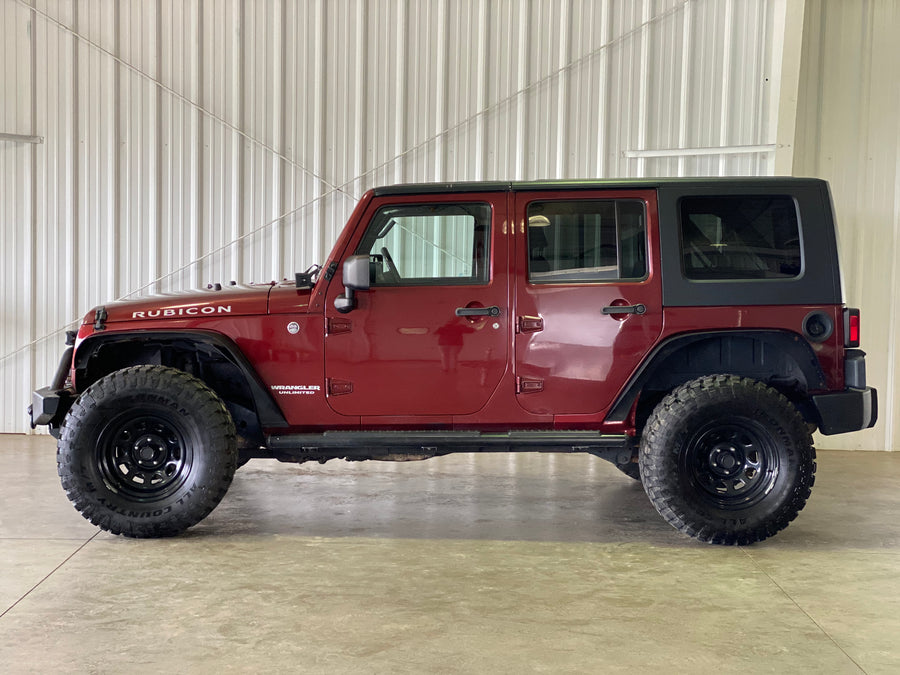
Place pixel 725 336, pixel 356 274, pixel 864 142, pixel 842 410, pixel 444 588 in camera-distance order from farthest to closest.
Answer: pixel 864 142
pixel 725 336
pixel 842 410
pixel 356 274
pixel 444 588

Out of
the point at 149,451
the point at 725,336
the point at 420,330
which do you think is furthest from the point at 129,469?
the point at 725,336

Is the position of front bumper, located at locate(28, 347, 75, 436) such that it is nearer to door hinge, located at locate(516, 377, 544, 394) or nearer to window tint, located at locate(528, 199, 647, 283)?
door hinge, located at locate(516, 377, 544, 394)

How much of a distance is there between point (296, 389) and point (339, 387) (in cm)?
24

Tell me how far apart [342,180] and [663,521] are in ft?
15.0

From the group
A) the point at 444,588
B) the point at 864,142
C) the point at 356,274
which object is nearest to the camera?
the point at 444,588

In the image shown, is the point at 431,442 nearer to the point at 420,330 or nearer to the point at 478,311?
the point at 420,330

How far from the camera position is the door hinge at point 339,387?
4609mm

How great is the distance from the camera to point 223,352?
4.57m

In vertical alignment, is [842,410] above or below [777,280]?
below

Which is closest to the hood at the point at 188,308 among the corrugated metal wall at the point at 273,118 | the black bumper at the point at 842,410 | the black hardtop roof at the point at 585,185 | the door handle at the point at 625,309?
the black hardtop roof at the point at 585,185

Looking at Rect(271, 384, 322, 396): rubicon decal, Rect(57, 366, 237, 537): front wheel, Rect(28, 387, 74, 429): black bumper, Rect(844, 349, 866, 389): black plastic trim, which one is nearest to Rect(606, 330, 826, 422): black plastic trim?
Rect(844, 349, 866, 389): black plastic trim

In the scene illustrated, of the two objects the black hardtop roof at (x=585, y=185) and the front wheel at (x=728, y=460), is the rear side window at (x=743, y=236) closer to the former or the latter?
the black hardtop roof at (x=585, y=185)

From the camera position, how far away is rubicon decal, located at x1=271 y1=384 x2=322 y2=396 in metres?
4.61

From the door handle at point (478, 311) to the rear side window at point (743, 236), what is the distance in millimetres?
1074
